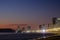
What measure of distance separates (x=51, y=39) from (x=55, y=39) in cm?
105

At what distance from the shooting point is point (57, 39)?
218 ft

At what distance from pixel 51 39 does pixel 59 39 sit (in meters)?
2.06

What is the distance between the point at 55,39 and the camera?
66.4m

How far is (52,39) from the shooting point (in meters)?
66.3

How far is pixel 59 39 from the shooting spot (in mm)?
66000

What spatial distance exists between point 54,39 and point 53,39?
0.97 feet

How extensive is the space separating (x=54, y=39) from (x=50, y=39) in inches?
41.0

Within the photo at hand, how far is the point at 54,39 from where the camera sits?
66.1 metres

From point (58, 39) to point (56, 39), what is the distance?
58cm

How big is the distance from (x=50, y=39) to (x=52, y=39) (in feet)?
1.69

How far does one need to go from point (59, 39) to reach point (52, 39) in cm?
180

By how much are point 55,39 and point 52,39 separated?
2.62 ft

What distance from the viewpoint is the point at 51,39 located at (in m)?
66.3
